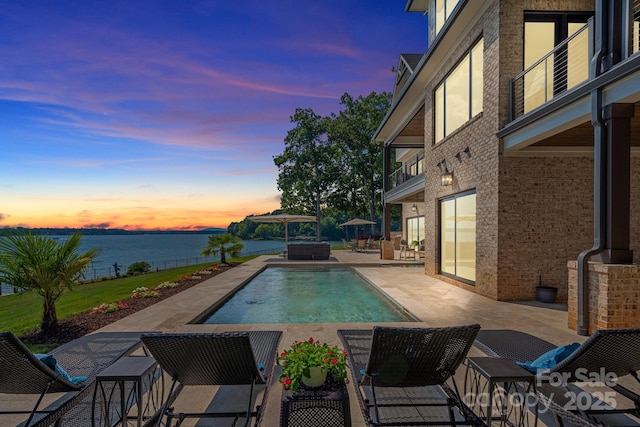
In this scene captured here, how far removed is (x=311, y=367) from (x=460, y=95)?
31.9ft

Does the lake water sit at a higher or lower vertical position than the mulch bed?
lower

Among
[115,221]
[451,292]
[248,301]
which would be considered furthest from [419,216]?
[115,221]

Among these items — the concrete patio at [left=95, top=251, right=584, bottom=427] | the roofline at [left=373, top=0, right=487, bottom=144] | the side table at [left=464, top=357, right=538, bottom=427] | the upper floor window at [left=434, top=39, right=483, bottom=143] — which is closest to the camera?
the side table at [left=464, top=357, right=538, bottom=427]

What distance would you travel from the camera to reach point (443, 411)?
2848mm

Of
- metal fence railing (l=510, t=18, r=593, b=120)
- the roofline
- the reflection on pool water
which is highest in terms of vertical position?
the roofline

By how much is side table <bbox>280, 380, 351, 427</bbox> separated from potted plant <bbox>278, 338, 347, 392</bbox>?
0.06m

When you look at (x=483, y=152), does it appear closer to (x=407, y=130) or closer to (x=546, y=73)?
(x=546, y=73)

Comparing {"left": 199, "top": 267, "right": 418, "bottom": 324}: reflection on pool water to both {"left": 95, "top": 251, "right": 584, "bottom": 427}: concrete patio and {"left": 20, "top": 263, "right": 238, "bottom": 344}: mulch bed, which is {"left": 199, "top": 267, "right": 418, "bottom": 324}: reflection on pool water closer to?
{"left": 95, "top": 251, "right": 584, "bottom": 427}: concrete patio

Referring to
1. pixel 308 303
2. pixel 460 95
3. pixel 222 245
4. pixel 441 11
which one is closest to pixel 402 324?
pixel 308 303

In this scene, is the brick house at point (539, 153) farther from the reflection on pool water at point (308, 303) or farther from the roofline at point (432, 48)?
the reflection on pool water at point (308, 303)

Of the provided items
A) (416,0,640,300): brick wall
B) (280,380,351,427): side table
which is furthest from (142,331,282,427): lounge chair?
(416,0,640,300): brick wall

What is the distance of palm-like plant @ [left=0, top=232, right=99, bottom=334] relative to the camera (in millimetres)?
5176

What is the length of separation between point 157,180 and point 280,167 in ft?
43.1

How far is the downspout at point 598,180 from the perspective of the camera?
5.14 metres
